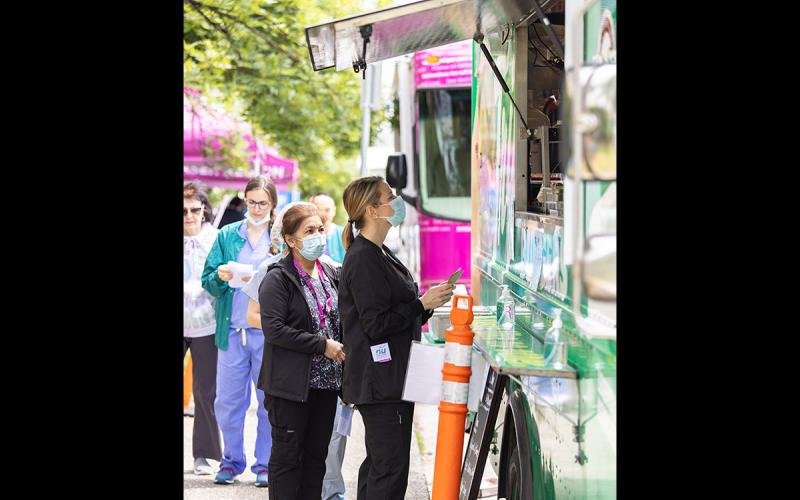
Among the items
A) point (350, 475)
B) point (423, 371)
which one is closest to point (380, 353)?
point (423, 371)

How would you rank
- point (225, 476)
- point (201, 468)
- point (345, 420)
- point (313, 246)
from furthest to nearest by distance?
point (201, 468), point (225, 476), point (345, 420), point (313, 246)

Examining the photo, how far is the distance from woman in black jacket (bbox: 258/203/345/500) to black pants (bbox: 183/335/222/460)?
2.07 metres

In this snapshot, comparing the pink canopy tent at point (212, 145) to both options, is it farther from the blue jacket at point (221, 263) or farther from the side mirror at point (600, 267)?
the side mirror at point (600, 267)

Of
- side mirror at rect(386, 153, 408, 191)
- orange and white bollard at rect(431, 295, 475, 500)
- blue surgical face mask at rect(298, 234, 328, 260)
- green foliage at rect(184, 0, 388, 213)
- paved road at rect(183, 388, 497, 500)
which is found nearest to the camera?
orange and white bollard at rect(431, 295, 475, 500)

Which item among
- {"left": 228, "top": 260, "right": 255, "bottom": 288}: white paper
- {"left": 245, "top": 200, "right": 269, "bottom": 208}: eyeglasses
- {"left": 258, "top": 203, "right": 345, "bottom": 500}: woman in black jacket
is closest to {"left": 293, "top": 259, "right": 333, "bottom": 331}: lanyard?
{"left": 258, "top": 203, "right": 345, "bottom": 500}: woman in black jacket

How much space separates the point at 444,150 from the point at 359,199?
7.81 metres

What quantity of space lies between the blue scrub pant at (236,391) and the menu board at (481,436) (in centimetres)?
244

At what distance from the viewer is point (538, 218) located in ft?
15.3

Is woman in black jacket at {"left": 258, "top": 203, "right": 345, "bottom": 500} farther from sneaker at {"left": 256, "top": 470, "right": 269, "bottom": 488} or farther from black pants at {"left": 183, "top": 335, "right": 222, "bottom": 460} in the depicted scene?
black pants at {"left": 183, "top": 335, "right": 222, "bottom": 460}

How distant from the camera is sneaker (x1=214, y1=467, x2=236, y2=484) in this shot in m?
7.34

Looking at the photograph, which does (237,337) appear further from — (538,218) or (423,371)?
(538,218)
